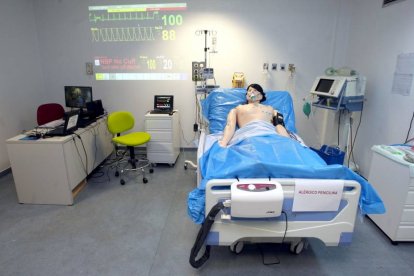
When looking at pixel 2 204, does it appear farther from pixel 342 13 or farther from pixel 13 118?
pixel 342 13

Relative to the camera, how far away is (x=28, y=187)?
8.31 feet

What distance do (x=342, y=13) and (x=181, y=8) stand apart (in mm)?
2168

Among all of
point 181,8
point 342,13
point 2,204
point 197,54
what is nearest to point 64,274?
point 2,204

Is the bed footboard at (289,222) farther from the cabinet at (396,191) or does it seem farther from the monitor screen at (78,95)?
the monitor screen at (78,95)

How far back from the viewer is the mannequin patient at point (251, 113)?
258 cm

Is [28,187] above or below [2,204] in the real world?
above

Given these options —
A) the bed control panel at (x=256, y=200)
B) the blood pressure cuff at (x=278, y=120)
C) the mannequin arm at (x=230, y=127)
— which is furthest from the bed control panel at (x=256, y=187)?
the blood pressure cuff at (x=278, y=120)

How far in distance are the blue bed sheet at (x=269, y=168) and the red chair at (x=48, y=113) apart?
102 inches

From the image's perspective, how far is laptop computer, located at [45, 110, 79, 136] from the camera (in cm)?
251

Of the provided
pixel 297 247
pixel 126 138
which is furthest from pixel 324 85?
pixel 126 138

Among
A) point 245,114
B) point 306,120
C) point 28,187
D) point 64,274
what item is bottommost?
point 64,274

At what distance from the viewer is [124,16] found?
11.8 feet

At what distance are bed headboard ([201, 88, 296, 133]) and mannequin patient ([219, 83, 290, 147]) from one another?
0.53 feet

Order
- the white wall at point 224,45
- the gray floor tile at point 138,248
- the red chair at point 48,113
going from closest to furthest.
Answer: the gray floor tile at point 138,248 → the red chair at point 48,113 → the white wall at point 224,45
